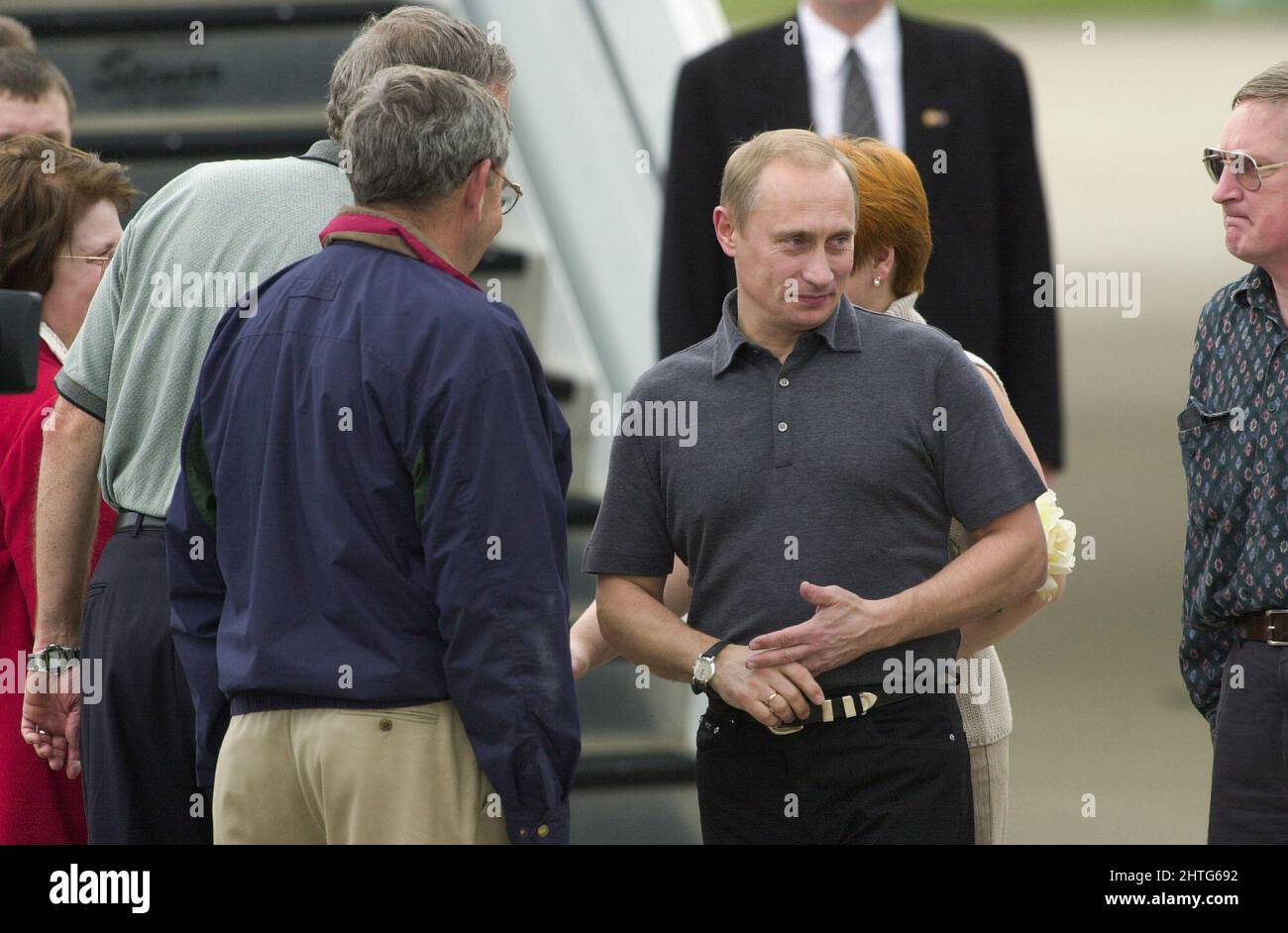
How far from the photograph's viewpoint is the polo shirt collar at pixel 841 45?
13.8ft

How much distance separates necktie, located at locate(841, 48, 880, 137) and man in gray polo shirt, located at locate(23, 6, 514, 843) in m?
1.36

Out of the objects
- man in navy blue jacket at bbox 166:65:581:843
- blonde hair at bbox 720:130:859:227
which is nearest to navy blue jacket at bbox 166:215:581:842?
man in navy blue jacket at bbox 166:65:581:843

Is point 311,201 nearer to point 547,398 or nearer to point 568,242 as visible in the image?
point 547,398

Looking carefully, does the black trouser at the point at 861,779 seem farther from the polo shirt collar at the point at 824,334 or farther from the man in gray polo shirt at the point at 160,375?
the man in gray polo shirt at the point at 160,375

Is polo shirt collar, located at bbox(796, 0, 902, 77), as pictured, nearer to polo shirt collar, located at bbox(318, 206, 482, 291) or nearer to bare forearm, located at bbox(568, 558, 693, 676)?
bare forearm, located at bbox(568, 558, 693, 676)

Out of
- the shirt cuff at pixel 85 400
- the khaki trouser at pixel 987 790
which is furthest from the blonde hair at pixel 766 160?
the shirt cuff at pixel 85 400

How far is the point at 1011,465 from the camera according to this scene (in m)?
2.70

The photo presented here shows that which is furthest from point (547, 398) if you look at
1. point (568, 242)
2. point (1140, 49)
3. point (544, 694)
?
point (1140, 49)

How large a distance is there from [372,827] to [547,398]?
594 mm

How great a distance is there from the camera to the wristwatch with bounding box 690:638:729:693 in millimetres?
2691

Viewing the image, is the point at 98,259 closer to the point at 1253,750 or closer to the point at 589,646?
the point at 589,646

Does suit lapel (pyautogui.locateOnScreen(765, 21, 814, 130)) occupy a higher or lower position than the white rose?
higher

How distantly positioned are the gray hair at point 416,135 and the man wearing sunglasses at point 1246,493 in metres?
1.18
